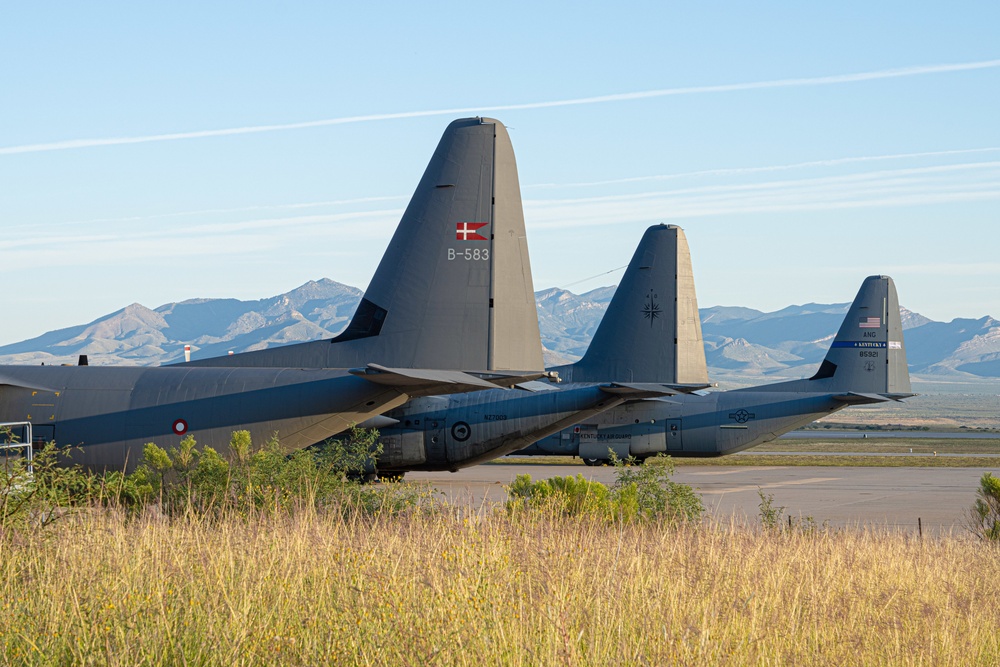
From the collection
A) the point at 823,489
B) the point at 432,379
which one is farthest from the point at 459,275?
the point at 823,489

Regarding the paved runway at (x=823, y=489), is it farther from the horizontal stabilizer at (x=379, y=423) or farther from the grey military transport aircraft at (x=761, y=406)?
the horizontal stabilizer at (x=379, y=423)

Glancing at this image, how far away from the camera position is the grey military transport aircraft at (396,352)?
2078 cm

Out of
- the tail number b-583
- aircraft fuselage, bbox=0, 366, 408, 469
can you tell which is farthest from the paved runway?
the tail number b-583

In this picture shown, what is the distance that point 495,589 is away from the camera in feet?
27.0

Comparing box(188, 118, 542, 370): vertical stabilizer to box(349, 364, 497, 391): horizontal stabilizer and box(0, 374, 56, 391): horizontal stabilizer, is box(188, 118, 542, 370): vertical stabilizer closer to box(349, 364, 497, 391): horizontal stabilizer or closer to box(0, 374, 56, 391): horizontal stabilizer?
box(349, 364, 497, 391): horizontal stabilizer

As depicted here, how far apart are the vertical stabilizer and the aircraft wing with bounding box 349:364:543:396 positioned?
0.92ft

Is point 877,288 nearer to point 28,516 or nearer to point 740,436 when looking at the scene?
point 740,436

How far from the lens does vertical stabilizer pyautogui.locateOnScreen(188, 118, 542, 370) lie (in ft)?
68.9

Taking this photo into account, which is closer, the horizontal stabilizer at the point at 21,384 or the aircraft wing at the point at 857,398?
the horizontal stabilizer at the point at 21,384

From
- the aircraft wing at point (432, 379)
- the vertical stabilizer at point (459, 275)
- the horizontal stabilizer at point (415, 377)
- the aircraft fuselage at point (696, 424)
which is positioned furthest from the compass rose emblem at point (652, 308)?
the horizontal stabilizer at point (415, 377)

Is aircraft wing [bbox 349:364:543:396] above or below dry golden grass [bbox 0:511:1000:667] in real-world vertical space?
above

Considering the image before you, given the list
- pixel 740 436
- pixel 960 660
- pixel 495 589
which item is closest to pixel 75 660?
pixel 495 589

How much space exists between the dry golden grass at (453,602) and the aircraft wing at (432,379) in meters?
7.37

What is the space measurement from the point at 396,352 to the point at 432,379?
2.50 meters
